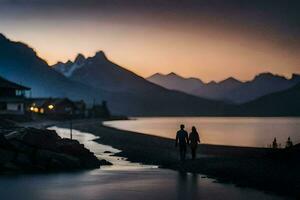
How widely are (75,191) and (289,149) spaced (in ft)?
47.2

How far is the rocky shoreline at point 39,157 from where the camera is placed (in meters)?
32.0

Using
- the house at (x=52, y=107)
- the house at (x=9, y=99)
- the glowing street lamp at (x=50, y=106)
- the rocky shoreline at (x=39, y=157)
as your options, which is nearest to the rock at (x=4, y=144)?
the rocky shoreline at (x=39, y=157)

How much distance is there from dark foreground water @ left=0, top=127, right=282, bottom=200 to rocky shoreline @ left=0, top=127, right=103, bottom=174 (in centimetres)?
213

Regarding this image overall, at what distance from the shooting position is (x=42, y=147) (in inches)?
1366

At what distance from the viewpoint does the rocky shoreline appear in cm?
3201

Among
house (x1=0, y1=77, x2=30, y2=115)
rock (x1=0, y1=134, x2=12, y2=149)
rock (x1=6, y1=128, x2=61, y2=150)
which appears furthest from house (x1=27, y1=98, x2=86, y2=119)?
rock (x1=0, y1=134, x2=12, y2=149)

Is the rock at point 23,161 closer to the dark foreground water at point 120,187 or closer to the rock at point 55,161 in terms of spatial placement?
the rock at point 55,161

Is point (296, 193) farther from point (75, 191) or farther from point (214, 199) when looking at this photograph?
point (75, 191)

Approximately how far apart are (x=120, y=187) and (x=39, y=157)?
9.50 meters

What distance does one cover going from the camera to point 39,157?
109ft

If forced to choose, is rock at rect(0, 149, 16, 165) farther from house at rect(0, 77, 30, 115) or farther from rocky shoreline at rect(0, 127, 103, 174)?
house at rect(0, 77, 30, 115)

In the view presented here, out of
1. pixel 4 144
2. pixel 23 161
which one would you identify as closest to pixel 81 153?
pixel 23 161

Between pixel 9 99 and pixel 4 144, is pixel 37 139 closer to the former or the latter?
pixel 4 144

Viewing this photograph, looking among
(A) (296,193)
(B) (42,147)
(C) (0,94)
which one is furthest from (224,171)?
(C) (0,94)
